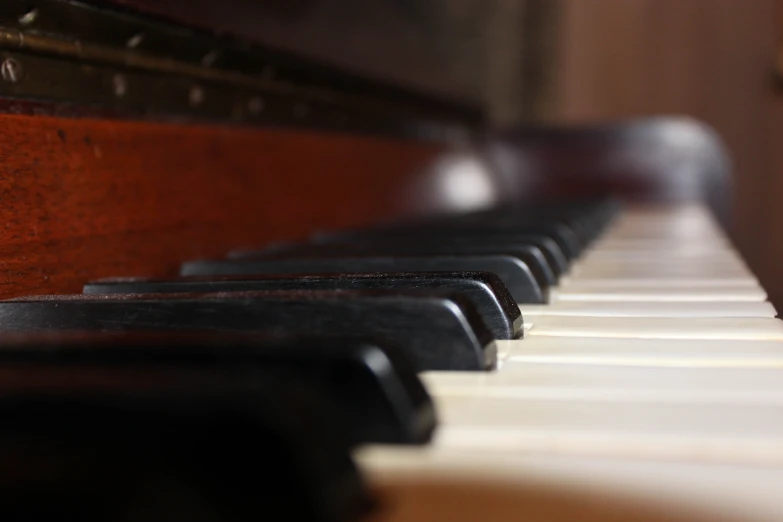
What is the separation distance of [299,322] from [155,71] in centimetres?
46

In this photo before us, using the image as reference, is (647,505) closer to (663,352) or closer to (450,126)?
(663,352)

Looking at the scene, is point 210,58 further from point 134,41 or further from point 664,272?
point 664,272

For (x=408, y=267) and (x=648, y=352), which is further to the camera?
(x=408, y=267)

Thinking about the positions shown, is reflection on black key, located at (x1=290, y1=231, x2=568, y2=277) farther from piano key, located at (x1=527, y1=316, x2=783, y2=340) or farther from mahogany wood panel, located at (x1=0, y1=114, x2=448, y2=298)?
piano key, located at (x1=527, y1=316, x2=783, y2=340)

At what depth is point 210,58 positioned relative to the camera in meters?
1.03

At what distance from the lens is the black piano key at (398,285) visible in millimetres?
672

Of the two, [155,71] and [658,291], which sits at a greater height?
[155,71]

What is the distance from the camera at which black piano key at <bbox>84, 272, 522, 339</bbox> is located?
672 mm

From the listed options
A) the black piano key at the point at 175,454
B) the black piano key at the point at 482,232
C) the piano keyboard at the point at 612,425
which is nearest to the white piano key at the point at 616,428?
the piano keyboard at the point at 612,425

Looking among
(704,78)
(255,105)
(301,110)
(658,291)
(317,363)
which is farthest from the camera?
(704,78)

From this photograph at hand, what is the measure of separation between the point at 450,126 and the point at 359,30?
756mm

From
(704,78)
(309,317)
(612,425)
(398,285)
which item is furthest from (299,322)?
(704,78)

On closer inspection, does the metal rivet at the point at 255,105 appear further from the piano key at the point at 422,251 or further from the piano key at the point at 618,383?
the piano key at the point at 618,383

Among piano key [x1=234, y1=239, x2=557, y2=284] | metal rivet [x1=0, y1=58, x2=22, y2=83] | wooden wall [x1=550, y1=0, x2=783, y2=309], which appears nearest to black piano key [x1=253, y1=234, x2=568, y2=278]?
piano key [x1=234, y1=239, x2=557, y2=284]
